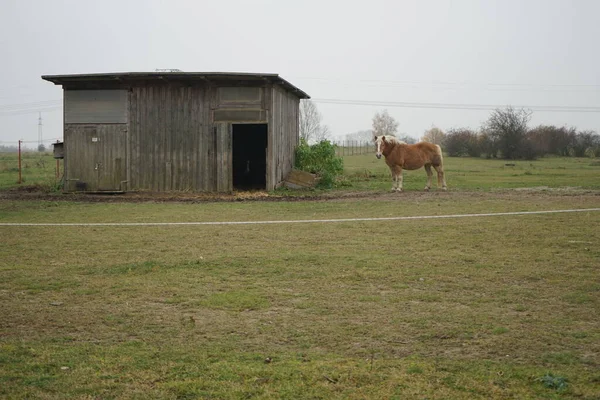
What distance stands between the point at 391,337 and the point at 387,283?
2.06 meters

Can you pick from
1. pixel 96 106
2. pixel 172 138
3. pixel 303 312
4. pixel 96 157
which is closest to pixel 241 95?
pixel 172 138

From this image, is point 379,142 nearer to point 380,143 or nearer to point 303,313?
point 380,143

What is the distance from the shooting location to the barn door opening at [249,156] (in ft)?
87.4

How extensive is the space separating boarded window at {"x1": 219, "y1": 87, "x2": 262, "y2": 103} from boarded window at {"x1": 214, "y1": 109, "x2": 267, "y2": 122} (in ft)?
1.09

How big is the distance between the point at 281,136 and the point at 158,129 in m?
4.29

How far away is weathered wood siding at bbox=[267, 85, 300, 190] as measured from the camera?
20.7 m

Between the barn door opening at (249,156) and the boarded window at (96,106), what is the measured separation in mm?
6609

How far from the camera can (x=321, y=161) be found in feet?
80.0

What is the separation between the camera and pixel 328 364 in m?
4.58

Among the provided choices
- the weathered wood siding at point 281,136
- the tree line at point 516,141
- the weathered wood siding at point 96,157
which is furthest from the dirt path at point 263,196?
the tree line at point 516,141

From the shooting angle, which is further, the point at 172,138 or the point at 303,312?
the point at 172,138

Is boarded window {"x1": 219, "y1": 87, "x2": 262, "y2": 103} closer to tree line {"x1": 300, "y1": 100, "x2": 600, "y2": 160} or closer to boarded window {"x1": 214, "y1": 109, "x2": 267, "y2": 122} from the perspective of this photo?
boarded window {"x1": 214, "y1": 109, "x2": 267, "y2": 122}

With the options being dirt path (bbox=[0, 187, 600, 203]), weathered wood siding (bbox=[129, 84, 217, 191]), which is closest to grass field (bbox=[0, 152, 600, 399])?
dirt path (bbox=[0, 187, 600, 203])

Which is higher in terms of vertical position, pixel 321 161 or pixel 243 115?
pixel 243 115
